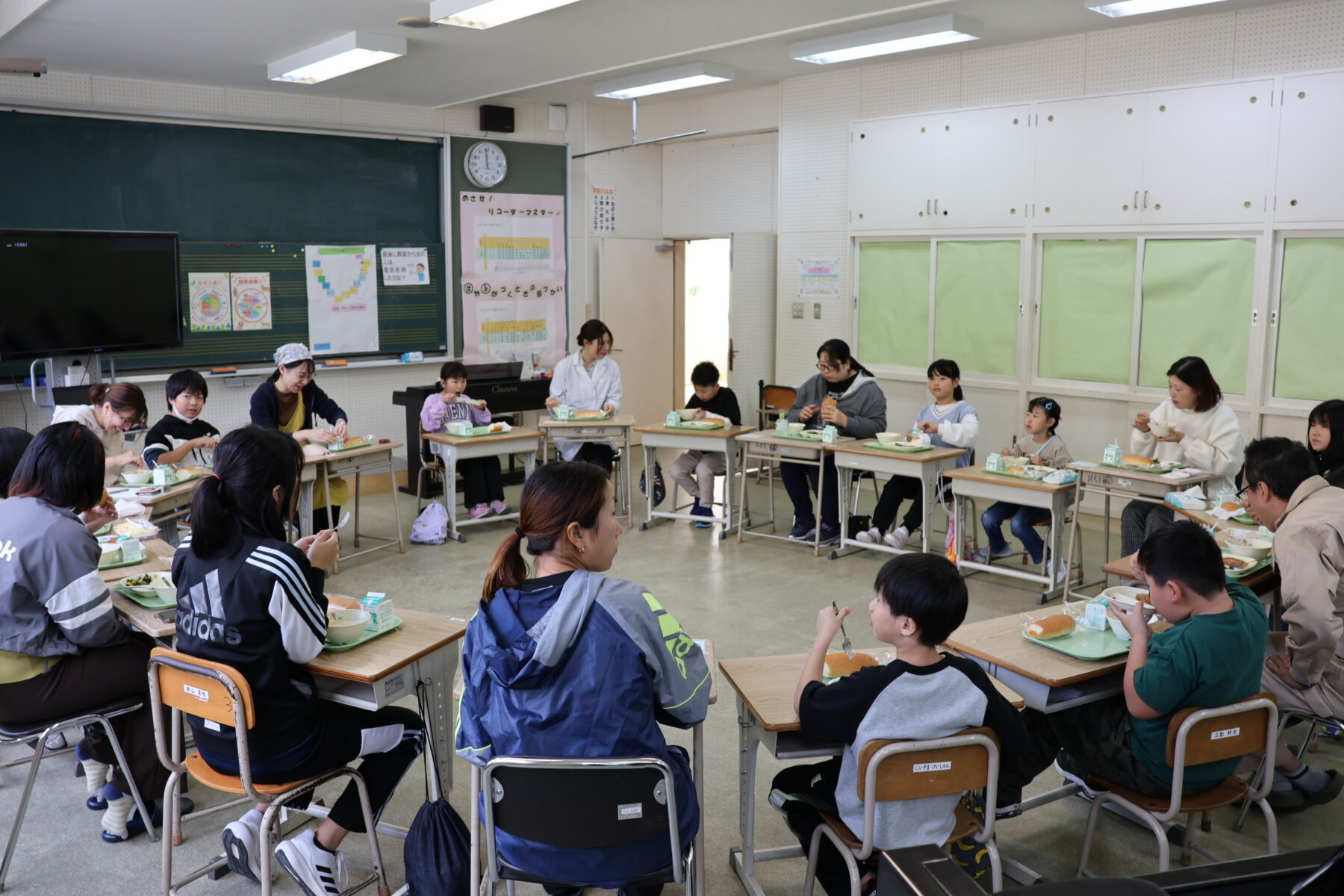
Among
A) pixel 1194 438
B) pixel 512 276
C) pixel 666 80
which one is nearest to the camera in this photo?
pixel 1194 438

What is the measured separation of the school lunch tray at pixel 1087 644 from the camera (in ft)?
8.74

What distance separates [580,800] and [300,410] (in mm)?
4645

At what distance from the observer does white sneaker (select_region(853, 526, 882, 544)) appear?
6.20 meters

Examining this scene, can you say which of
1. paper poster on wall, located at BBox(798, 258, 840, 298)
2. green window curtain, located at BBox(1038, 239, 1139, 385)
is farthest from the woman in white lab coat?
green window curtain, located at BBox(1038, 239, 1139, 385)

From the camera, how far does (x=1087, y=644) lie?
2.74 m

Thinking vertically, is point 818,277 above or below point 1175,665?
above

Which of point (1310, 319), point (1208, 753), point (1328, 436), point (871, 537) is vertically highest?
point (1310, 319)

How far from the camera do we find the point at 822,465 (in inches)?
241

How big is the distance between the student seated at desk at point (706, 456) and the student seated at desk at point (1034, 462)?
6.05 ft

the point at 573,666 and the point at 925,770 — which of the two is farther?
the point at 925,770

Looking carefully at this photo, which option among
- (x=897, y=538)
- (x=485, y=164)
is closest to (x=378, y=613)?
(x=897, y=538)

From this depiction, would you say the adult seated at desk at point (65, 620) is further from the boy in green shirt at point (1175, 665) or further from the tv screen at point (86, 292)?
the tv screen at point (86, 292)

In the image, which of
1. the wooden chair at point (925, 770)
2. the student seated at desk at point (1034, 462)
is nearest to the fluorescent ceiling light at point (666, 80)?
the student seated at desk at point (1034, 462)

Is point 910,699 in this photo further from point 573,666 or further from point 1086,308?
point 1086,308
